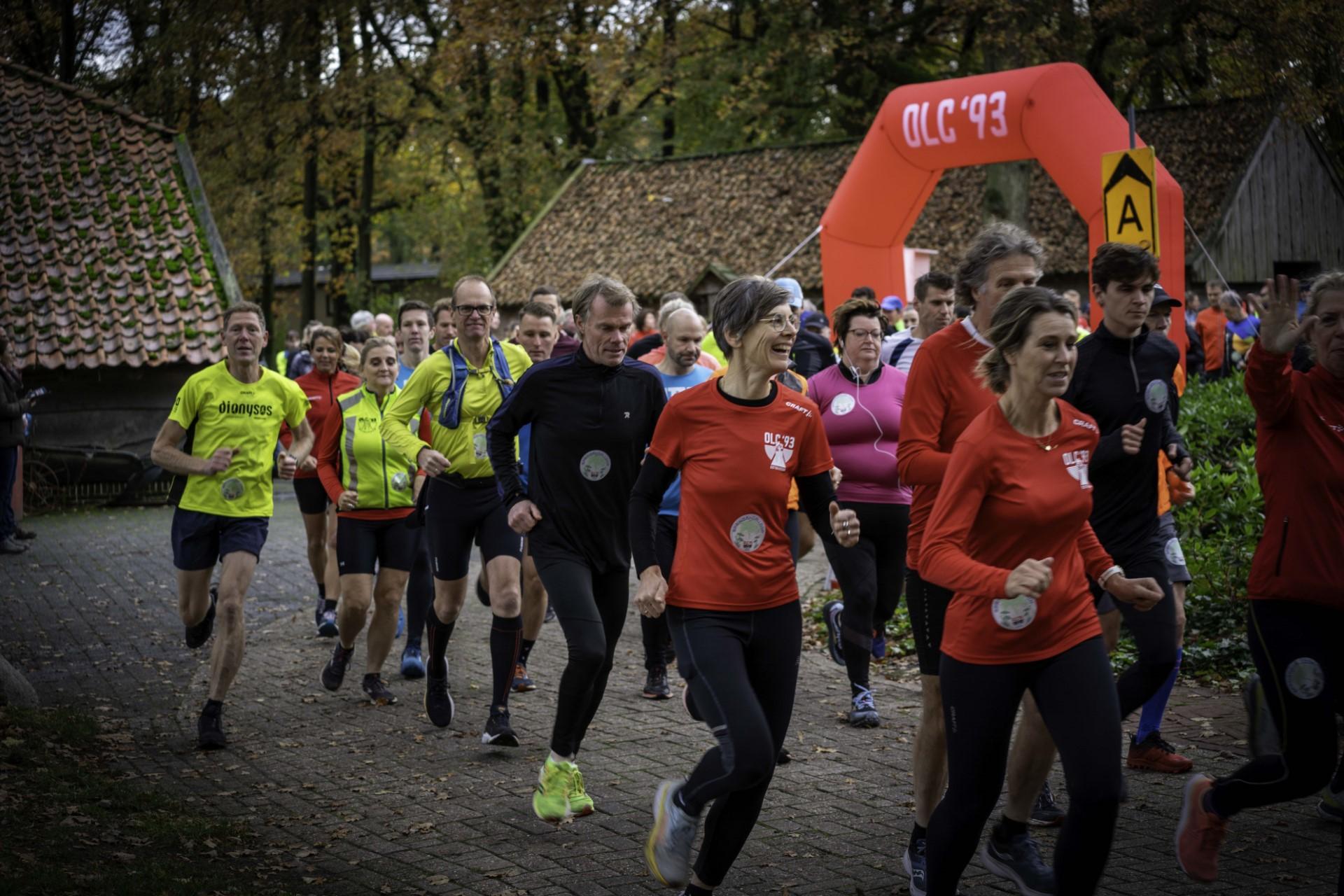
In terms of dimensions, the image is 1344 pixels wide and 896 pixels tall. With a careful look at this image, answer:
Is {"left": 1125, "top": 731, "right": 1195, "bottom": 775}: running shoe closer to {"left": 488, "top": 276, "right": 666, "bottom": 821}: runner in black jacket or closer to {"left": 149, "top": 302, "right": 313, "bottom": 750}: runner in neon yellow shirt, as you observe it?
{"left": 488, "top": 276, "right": 666, "bottom": 821}: runner in black jacket

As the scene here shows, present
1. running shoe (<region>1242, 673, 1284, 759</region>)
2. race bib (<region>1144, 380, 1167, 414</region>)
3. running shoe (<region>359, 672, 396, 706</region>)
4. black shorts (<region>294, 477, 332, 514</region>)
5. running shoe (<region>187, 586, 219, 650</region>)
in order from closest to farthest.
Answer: running shoe (<region>1242, 673, 1284, 759</region>) < race bib (<region>1144, 380, 1167, 414</region>) < running shoe (<region>359, 672, 396, 706</region>) < running shoe (<region>187, 586, 219, 650</region>) < black shorts (<region>294, 477, 332, 514</region>)

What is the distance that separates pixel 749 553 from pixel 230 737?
12.8ft

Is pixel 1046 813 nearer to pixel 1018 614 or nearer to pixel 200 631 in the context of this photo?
pixel 1018 614

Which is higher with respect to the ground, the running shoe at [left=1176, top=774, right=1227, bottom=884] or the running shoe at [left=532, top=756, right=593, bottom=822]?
the running shoe at [left=1176, top=774, right=1227, bottom=884]

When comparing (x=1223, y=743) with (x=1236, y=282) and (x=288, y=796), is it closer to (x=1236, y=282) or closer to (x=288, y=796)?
(x=288, y=796)

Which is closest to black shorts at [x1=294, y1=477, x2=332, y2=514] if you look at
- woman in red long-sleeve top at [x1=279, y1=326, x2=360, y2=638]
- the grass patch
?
woman in red long-sleeve top at [x1=279, y1=326, x2=360, y2=638]

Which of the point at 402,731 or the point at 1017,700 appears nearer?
the point at 1017,700

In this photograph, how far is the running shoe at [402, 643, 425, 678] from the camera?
30.4ft

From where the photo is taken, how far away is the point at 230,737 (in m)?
7.78

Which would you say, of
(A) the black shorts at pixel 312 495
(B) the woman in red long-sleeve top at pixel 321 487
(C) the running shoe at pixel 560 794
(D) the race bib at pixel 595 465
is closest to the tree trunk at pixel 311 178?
(B) the woman in red long-sleeve top at pixel 321 487

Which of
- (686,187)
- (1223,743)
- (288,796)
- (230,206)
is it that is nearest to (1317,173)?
(686,187)

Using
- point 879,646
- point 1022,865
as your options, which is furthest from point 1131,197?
point 1022,865

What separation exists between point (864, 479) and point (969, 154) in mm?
8554

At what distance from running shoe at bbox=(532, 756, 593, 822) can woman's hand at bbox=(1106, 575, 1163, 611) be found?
2.46 metres
